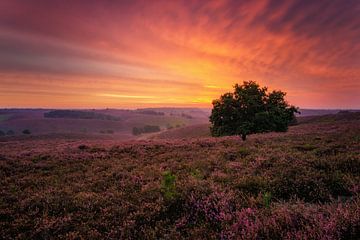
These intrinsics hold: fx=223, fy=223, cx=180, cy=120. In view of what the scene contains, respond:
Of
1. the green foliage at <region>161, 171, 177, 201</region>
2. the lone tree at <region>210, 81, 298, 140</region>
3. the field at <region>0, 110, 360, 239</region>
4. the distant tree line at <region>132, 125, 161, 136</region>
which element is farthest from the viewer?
the distant tree line at <region>132, 125, 161, 136</region>

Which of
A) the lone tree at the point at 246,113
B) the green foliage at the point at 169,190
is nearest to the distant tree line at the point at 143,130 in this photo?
the lone tree at the point at 246,113

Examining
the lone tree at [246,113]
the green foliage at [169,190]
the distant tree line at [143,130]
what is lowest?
the distant tree line at [143,130]

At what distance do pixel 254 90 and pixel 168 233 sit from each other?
24.9 metres

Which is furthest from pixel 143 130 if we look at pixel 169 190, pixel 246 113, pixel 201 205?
pixel 201 205

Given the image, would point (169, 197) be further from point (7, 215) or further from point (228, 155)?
point (228, 155)

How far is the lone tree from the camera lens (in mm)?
25359

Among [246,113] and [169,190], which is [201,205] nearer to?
[169,190]

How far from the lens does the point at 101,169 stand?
12961 millimetres

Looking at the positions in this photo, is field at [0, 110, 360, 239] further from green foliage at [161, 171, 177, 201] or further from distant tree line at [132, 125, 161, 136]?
distant tree line at [132, 125, 161, 136]

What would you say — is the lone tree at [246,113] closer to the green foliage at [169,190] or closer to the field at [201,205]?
the field at [201,205]

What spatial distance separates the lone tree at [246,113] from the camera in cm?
2536

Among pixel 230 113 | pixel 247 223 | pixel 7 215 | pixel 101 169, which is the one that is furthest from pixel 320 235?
pixel 230 113

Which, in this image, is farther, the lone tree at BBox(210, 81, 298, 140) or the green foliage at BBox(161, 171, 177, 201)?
the lone tree at BBox(210, 81, 298, 140)

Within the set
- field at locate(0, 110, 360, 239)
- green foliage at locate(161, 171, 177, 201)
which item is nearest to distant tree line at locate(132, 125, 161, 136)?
field at locate(0, 110, 360, 239)
